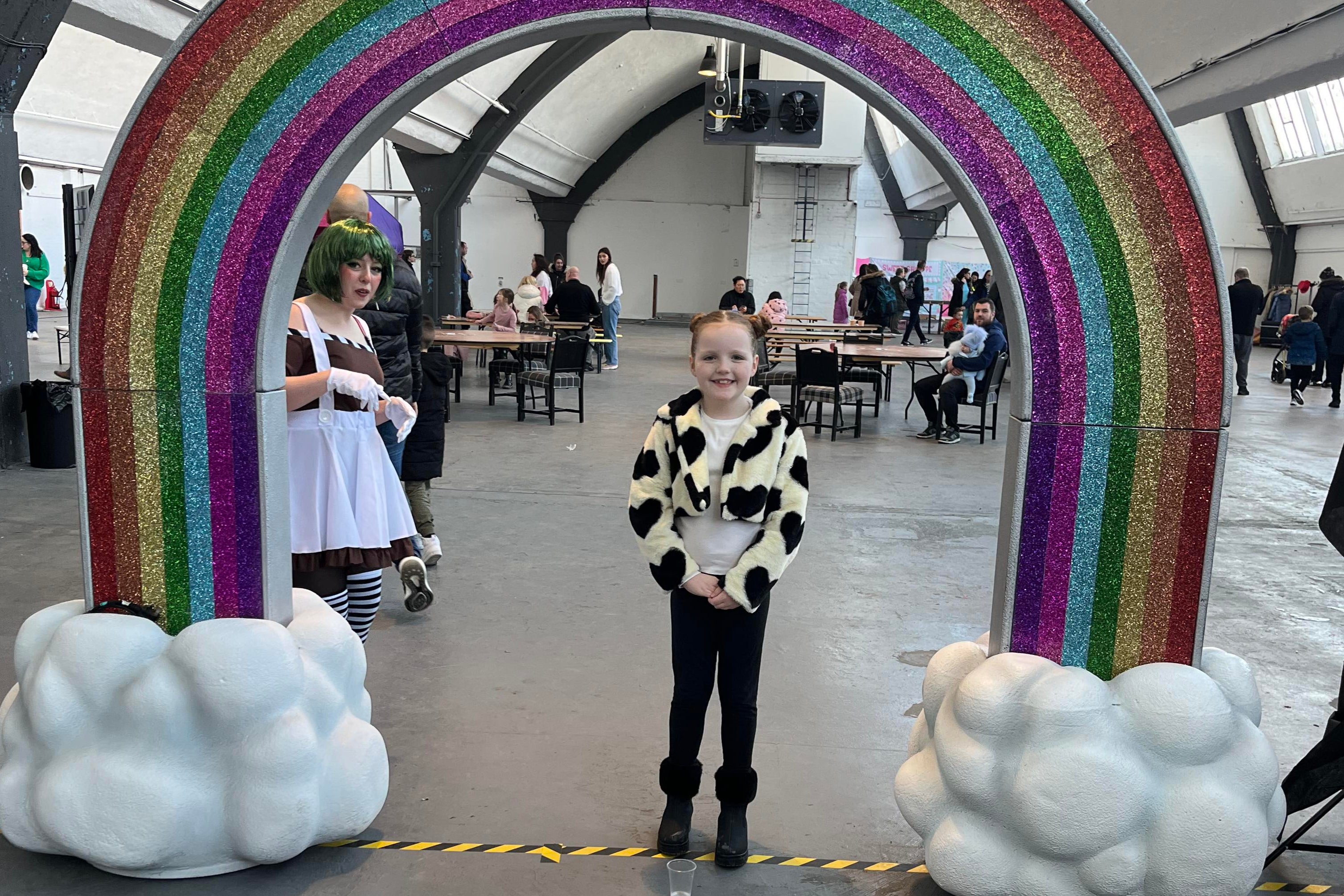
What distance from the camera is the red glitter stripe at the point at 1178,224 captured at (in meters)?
2.49

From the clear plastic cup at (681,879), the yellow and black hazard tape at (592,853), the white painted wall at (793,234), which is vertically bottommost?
the yellow and black hazard tape at (592,853)

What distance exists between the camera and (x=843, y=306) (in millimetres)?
17938

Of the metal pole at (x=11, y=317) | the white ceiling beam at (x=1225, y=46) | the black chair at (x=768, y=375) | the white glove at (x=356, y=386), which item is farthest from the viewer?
the black chair at (x=768, y=375)

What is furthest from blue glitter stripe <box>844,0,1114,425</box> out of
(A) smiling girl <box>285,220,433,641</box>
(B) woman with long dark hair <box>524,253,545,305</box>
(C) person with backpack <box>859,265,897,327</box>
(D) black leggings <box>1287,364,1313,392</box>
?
(C) person with backpack <box>859,265,897,327</box>

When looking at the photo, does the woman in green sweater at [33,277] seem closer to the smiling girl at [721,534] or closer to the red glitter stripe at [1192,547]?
the smiling girl at [721,534]

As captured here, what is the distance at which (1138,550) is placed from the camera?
2.62 m

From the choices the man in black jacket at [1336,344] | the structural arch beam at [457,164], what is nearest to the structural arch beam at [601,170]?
the structural arch beam at [457,164]

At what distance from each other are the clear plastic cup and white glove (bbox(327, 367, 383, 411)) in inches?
61.6

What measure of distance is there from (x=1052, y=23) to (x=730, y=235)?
24.4 m

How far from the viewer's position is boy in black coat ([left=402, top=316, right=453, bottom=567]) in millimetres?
4840

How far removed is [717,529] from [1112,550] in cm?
94

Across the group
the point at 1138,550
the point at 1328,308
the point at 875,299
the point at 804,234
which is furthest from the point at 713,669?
the point at 804,234

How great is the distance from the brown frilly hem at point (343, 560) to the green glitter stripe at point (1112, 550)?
1.95 meters

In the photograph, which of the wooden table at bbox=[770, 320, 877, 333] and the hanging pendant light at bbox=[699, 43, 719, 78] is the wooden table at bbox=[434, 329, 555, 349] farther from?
the hanging pendant light at bbox=[699, 43, 719, 78]
